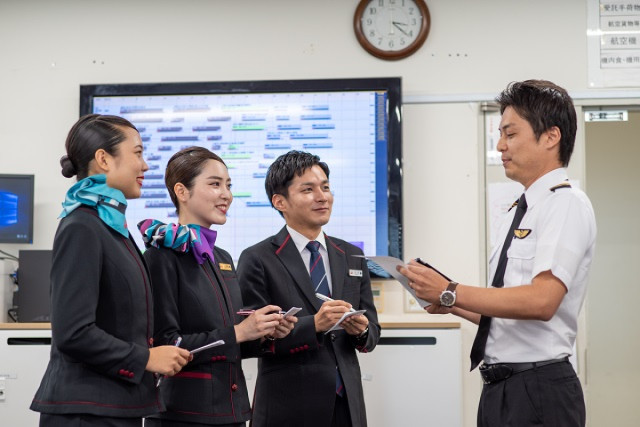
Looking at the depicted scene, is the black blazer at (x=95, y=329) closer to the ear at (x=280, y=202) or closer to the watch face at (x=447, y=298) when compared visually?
the watch face at (x=447, y=298)

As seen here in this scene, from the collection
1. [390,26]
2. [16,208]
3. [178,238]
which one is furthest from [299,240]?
[16,208]

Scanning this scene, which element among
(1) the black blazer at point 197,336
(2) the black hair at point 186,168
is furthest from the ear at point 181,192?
(1) the black blazer at point 197,336

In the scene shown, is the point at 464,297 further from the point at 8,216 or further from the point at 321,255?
the point at 8,216

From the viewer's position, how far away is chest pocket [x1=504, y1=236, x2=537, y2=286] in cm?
192

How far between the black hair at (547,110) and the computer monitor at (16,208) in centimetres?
291

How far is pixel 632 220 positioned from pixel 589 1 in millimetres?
2404

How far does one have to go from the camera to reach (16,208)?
4.05 meters

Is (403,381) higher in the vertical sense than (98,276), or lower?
lower

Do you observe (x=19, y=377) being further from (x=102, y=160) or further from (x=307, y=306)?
(x=102, y=160)

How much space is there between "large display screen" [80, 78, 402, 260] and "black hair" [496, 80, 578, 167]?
1.95 m

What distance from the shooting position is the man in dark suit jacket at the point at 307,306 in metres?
2.35

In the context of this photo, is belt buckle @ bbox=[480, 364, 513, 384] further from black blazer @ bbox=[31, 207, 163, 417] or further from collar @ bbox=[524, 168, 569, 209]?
black blazer @ bbox=[31, 207, 163, 417]

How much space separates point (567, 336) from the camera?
1897 mm

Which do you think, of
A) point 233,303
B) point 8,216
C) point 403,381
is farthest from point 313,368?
point 8,216
